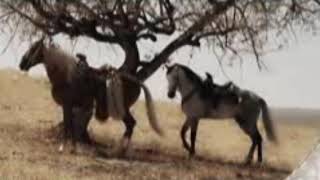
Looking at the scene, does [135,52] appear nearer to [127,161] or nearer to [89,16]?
[89,16]

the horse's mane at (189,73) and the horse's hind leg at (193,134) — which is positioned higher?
the horse's mane at (189,73)

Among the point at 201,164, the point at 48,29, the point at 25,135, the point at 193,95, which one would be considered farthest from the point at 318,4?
the point at 25,135

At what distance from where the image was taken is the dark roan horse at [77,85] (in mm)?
→ 17094

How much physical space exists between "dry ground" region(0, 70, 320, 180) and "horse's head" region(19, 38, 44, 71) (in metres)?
1.63

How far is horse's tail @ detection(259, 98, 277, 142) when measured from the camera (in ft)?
61.0

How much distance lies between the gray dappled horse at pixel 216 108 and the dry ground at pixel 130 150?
0.42 metres

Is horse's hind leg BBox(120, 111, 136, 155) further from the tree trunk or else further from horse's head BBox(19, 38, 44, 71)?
horse's head BBox(19, 38, 44, 71)

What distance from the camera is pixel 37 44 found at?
17438 mm

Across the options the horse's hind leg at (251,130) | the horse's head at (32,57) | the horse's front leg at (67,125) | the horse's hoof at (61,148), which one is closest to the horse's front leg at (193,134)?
the horse's hind leg at (251,130)

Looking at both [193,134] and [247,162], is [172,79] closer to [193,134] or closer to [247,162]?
[193,134]

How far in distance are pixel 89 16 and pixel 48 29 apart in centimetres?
97

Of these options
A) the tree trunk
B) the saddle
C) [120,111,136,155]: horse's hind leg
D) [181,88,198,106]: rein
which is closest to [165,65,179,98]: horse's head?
[181,88,198,106]: rein

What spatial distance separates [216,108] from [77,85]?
11.1 feet

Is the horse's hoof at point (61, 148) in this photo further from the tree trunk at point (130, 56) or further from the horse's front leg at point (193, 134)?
the horse's front leg at point (193, 134)
